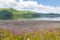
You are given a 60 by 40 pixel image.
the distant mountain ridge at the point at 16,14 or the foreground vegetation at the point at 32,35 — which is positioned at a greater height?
the distant mountain ridge at the point at 16,14

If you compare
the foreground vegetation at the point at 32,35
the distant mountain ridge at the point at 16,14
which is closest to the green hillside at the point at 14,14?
the distant mountain ridge at the point at 16,14

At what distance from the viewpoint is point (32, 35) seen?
1.98 metres

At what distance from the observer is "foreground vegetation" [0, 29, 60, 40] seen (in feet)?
6.46

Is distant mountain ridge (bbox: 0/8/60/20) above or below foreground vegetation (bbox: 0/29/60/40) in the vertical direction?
above

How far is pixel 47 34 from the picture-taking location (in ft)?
6.56

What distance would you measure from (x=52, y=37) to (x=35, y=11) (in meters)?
0.48

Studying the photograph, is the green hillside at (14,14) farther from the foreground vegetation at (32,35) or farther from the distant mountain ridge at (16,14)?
the foreground vegetation at (32,35)

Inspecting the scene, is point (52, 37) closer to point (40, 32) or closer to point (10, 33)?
Result: point (40, 32)

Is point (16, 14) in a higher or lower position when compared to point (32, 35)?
higher

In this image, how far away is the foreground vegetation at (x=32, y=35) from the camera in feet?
6.46

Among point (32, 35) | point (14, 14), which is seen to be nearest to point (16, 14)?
point (14, 14)

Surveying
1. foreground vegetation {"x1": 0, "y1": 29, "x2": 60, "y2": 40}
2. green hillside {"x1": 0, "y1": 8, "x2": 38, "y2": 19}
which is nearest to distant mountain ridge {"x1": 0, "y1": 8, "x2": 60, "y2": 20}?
green hillside {"x1": 0, "y1": 8, "x2": 38, "y2": 19}

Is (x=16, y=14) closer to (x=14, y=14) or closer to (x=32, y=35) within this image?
(x=14, y=14)

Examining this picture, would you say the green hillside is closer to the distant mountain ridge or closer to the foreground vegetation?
the distant mountain ridge
